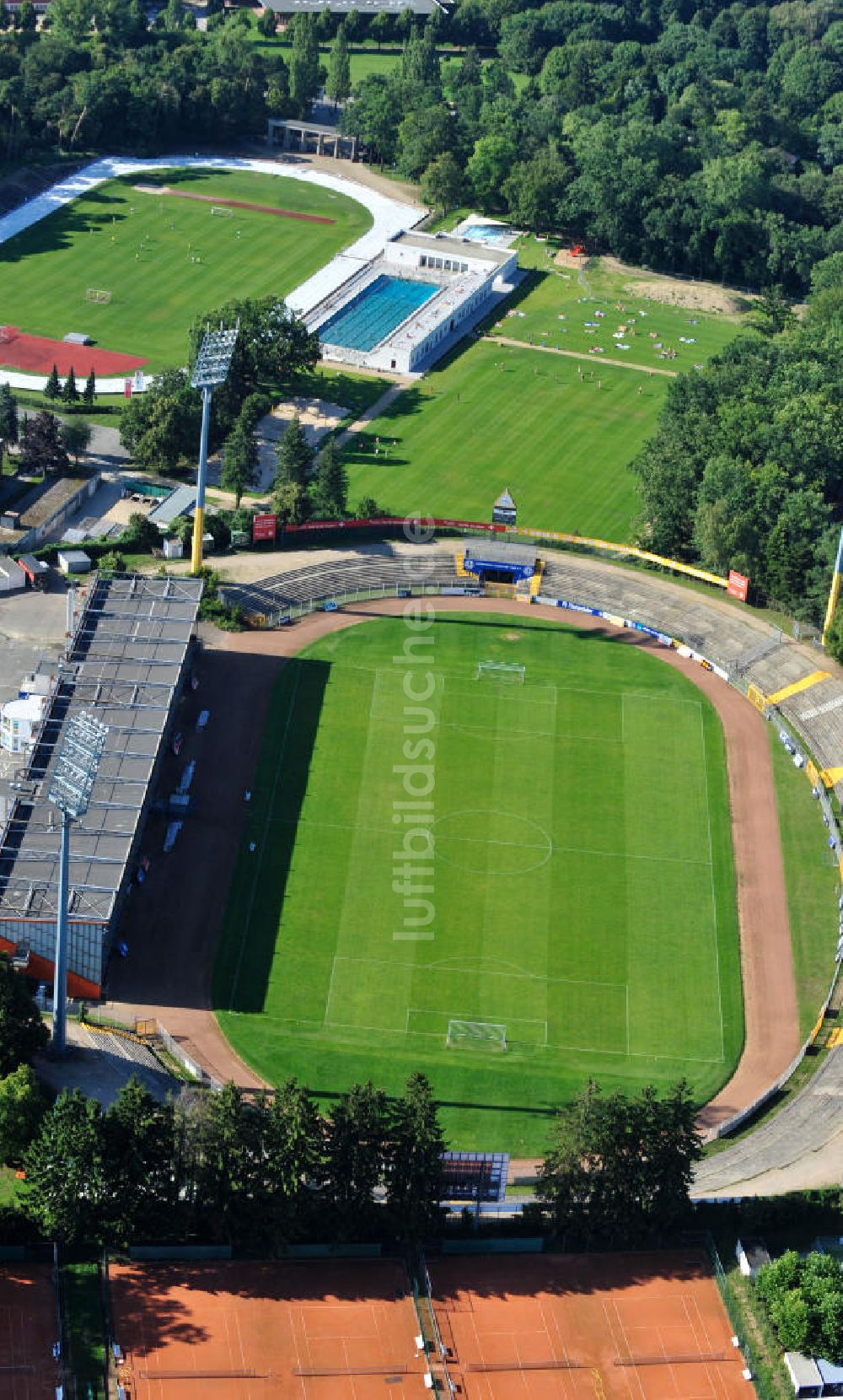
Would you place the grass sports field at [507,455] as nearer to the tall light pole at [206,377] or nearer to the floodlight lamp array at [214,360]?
the tall light pole at [206,377]

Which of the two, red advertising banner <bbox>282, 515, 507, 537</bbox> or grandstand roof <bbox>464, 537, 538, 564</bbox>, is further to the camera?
red advertising banner <bbox>282, 515, 507, 537</bbox>

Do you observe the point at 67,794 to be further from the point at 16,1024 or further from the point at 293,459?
the point at 293,459

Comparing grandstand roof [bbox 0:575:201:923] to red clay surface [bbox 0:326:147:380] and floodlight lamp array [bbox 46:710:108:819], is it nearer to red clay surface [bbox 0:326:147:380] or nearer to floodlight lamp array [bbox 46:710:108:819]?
floodlight lamp array [bbox 46:710:108:819]

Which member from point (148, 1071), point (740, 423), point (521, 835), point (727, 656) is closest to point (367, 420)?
point (740, 423)

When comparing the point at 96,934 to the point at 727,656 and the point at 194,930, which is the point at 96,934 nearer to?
the point at 194,930

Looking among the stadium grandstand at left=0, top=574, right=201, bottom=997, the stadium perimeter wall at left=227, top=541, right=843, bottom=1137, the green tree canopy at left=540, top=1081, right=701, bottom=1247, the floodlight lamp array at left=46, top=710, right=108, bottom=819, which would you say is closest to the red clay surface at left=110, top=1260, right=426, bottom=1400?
the green tree canopy at left=540, top=1081, right=701, bottom=1247

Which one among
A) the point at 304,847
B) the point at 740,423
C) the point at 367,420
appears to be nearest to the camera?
the point at 304,847

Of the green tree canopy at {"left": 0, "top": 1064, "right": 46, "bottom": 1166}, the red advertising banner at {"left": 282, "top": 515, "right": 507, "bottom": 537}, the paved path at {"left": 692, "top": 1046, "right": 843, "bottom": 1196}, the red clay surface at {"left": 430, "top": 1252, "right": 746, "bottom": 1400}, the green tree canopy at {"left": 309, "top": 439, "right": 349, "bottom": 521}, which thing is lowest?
the red clay surface at {"left": 430, "top": 1252, "right": 746, "bottom": 1400}
